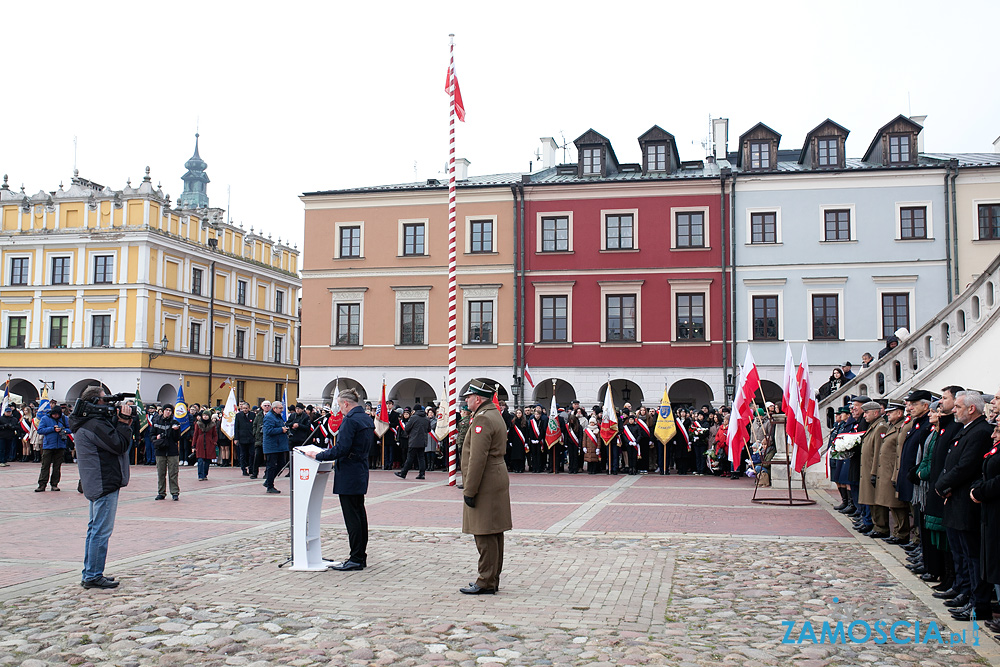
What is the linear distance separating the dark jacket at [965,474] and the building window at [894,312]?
1167 inches

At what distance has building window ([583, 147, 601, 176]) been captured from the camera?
127ft

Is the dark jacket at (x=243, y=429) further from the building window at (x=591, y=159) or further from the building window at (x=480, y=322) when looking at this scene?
the building window at (x=591, y=159)

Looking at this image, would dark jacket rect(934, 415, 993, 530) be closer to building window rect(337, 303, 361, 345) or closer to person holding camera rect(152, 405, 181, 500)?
person holding camera rect(152, 405, 181, 500)

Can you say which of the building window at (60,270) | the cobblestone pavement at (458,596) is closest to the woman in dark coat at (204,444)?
the cobblestone pavement at (458,596)

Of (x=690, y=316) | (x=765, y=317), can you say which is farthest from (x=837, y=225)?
(x=690, y=316)

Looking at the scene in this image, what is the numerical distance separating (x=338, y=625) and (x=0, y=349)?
52.5m

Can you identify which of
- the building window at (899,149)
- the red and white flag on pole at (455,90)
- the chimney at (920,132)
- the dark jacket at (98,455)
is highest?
the chimney at (920,132)

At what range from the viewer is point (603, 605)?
7680 millimetres

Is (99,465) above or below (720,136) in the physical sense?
below

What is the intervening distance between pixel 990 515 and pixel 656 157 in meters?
33.7

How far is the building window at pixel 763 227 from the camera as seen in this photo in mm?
36250

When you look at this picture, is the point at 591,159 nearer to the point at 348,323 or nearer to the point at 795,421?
the point at 348,323

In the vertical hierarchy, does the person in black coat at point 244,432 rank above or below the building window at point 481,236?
below

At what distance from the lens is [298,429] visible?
1930cm
